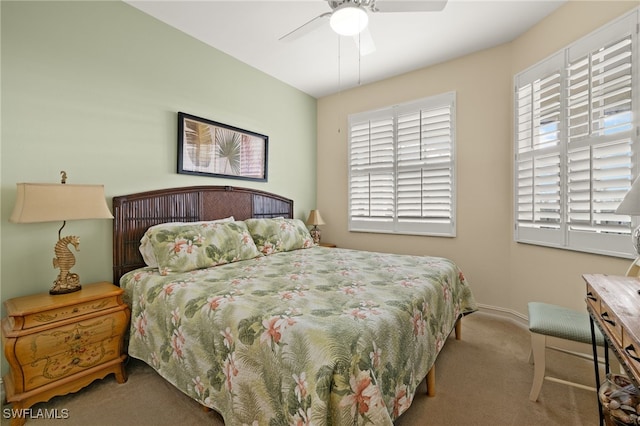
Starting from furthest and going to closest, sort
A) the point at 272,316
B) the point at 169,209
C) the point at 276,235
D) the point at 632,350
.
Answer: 1. the point at 276,235
2. the point at 169,209
3. the point at 272,316
4. the point at 632,350

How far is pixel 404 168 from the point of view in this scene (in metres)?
3.65

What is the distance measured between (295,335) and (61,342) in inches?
61.5

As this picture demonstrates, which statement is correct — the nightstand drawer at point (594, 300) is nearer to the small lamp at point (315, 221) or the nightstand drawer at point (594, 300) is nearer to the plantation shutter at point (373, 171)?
the plantation shutter at point (373, 171)

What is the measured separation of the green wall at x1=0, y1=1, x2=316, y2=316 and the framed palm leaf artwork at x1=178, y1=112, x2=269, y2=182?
88 mm

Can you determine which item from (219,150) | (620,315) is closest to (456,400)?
(620,315)

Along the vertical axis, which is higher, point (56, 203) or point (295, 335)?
point (56, 203)

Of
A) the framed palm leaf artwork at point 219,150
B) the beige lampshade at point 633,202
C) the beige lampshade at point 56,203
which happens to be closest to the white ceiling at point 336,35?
the framed palm leaf artwork at point 219,150

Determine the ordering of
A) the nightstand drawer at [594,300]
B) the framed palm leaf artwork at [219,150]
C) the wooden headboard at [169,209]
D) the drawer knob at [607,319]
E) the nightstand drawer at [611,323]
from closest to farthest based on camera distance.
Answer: the nightstand drawer at [611,323]
the drawer knob at [607,319]
the nightstand drawer at [594,300]
the wooden headboard at [169,209]
the framed palm leaf artwork at [219,150]

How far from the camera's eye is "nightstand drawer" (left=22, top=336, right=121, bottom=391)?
1585 mm

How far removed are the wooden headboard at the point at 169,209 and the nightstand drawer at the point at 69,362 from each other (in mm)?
553

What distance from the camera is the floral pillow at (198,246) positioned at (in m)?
2.10

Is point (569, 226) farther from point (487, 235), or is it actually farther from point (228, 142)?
point (228, 142)

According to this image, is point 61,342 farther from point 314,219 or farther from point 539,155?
point 539,155

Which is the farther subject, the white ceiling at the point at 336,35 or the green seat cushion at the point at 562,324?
the white ceiling at the point at 336,35
